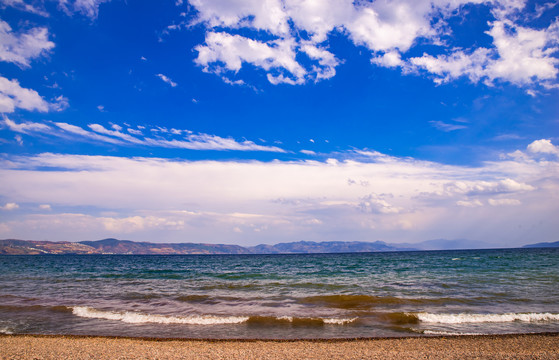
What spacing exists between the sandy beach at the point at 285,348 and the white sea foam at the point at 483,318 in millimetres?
2857

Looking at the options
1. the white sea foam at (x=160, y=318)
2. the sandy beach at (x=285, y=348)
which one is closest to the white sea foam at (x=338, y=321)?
the sandy beach at (x=285, y=348)

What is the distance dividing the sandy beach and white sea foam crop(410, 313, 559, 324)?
2857 millimetres

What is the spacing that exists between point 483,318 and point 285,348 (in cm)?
996

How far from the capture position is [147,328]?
13148mm

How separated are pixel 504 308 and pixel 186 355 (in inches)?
631

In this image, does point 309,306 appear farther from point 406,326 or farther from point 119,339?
point 119,339

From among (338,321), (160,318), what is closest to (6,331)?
(160,318)

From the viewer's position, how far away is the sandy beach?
29.0 ft

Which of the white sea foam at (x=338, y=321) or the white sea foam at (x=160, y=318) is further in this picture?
the white sea foam at (x=160, y=318)

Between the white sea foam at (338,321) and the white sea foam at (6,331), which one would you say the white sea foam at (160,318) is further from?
the white sea foam at (338,321)

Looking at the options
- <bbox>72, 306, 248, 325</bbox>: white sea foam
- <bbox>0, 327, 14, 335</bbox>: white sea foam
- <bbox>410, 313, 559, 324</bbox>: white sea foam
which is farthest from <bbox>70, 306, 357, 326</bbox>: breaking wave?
<bbox>410, 313, 559, 324</bbox>: white sea foam

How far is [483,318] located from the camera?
13.7 m

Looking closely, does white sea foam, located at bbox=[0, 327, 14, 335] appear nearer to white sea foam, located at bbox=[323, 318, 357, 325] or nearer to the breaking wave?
the breaking wave

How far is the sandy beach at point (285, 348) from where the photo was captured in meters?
8.84
